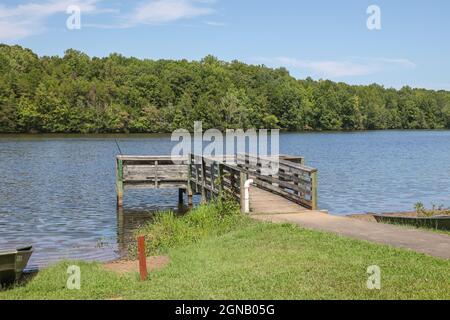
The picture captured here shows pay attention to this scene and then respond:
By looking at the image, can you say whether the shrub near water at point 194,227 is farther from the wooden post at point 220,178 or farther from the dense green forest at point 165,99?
the dense green forest at point 165,99

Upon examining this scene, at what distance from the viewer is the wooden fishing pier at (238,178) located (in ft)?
56.6

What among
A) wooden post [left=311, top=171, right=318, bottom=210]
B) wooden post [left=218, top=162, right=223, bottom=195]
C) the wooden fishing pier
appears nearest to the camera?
wooden post [left=311, top=171, right=318, bottom=210]

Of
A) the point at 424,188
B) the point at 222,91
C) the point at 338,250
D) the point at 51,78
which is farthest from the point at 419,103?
the point at 338,250

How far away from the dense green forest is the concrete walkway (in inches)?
3578

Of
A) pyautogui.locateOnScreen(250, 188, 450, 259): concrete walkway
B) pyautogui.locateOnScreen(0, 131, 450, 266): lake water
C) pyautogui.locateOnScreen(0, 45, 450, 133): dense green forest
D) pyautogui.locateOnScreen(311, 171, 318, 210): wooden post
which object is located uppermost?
pyautogui.locateOnScreen(0, 45, 450, 133): dense green forest

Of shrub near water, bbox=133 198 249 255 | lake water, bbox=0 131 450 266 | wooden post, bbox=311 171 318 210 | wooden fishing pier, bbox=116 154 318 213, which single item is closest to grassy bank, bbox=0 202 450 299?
shrub near water, bbox=133 198 249 255

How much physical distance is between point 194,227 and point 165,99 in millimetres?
102488

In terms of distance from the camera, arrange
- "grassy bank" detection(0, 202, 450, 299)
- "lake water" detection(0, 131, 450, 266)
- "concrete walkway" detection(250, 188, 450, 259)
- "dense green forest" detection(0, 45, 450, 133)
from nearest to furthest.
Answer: "grassy bank" detection(0, 202, 450, 299) < "concrete walkway" detection(250, 188, 450, 259) < "lake water" detection(0, 131, 450, 266) < "dense green forest" detection(0, 45, 450, 133)

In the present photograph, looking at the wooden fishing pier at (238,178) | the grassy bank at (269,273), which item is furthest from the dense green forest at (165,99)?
the grassy bank at (269,273)

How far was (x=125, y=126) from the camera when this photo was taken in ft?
360

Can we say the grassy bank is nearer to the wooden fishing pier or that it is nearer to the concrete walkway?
the concrete walkway

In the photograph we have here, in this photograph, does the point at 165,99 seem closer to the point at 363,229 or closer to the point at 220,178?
the point at 220,178

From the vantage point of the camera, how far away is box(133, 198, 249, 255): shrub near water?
1470 cm
